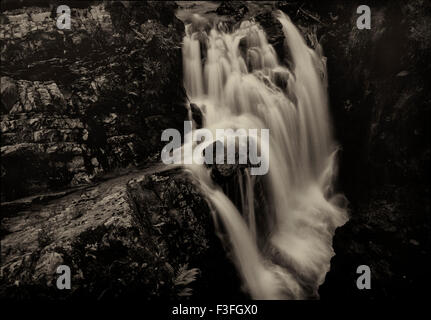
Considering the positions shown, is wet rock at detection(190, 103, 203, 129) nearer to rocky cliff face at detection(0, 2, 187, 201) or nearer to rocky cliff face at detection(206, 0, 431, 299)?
rocky cliff face at detection(0, 2, 187, 201)

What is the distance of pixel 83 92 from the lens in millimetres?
7922

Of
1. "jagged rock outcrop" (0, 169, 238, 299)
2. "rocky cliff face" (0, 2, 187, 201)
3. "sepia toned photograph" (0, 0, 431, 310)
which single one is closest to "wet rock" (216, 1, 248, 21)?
"sepia toned photograph" (0, 0, 431, 310)

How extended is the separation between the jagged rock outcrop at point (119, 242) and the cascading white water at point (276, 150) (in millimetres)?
646

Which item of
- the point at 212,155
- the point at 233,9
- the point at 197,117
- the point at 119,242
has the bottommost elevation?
the point at 119,242

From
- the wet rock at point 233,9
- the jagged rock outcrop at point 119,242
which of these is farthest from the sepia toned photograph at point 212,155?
the wet rock at point 233,9

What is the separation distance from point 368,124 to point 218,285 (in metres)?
5.78

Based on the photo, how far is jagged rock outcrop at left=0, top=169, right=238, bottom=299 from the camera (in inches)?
199

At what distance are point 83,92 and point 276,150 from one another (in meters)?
5.04

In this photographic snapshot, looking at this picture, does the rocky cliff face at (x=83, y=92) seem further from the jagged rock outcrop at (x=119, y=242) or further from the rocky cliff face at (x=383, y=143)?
the rocky cliff face at (x=383, y=143)

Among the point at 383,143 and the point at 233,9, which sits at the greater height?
the point at 233,9

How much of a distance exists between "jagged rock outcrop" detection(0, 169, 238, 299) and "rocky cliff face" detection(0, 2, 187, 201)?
854 millimetres

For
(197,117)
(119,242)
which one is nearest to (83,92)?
(197,117)

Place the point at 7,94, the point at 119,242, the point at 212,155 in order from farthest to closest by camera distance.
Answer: the point at 212,155, the point at 7,94, the point at 119,242

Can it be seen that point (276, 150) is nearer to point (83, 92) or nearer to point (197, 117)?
point (197, 117)
